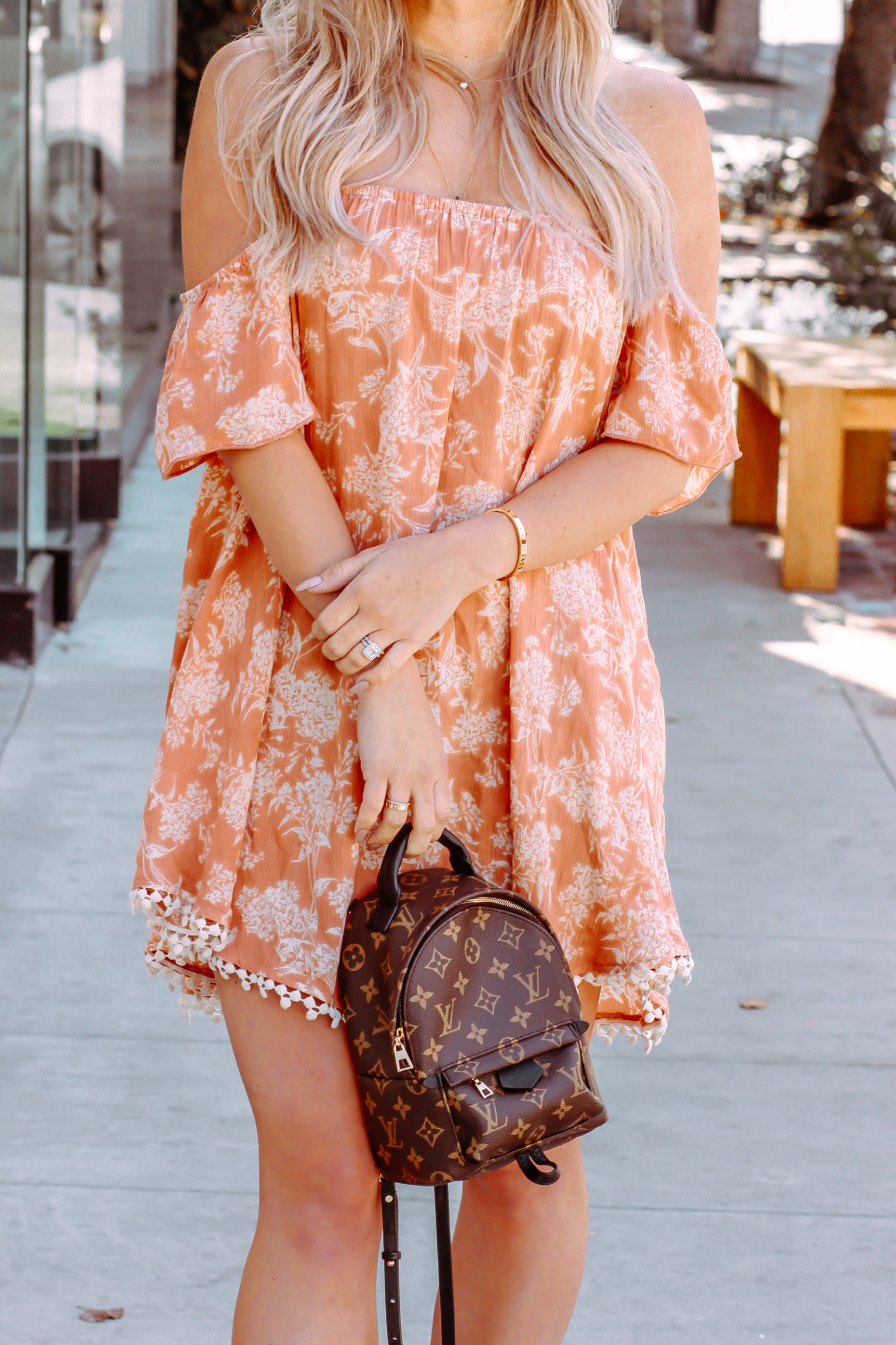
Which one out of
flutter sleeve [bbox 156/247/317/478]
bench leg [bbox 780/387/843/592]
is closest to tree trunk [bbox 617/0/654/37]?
bench leg [bbox 780/387/843/592]

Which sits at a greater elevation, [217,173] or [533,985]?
[217,173]

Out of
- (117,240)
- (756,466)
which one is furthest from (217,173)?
(117,240)

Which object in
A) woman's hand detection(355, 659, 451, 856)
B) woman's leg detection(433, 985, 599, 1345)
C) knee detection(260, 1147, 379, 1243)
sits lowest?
woman's leg detection(433, 985, 599, 1345)

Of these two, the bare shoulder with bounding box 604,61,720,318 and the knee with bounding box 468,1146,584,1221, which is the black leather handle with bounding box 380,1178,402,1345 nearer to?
the knee with bounding box 468,1146,584,1221

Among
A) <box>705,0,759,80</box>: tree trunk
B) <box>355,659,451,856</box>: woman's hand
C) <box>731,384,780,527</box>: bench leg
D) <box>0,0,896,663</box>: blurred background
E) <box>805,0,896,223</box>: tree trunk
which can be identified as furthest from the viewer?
<box>705,0,759,80</box>: tree trunk

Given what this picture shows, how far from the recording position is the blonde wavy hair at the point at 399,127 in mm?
1791

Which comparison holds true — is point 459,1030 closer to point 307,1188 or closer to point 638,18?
point 307,1188

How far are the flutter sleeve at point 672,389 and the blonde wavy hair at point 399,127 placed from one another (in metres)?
0.04

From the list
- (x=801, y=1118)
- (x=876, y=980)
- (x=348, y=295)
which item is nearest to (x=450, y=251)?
(x=348, y=295)

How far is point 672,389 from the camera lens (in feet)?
6.33

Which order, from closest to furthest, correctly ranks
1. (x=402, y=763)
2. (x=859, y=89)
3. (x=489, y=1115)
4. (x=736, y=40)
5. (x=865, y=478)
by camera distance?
(x=489, y=1115) < (x=402, y=763) < (x=865, y=478) < (x=859, y=89) < (x=736, y=40)

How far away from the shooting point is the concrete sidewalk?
276 centimetres

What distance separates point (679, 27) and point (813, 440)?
88.9ft

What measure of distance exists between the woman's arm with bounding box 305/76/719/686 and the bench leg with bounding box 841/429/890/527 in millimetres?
6356
